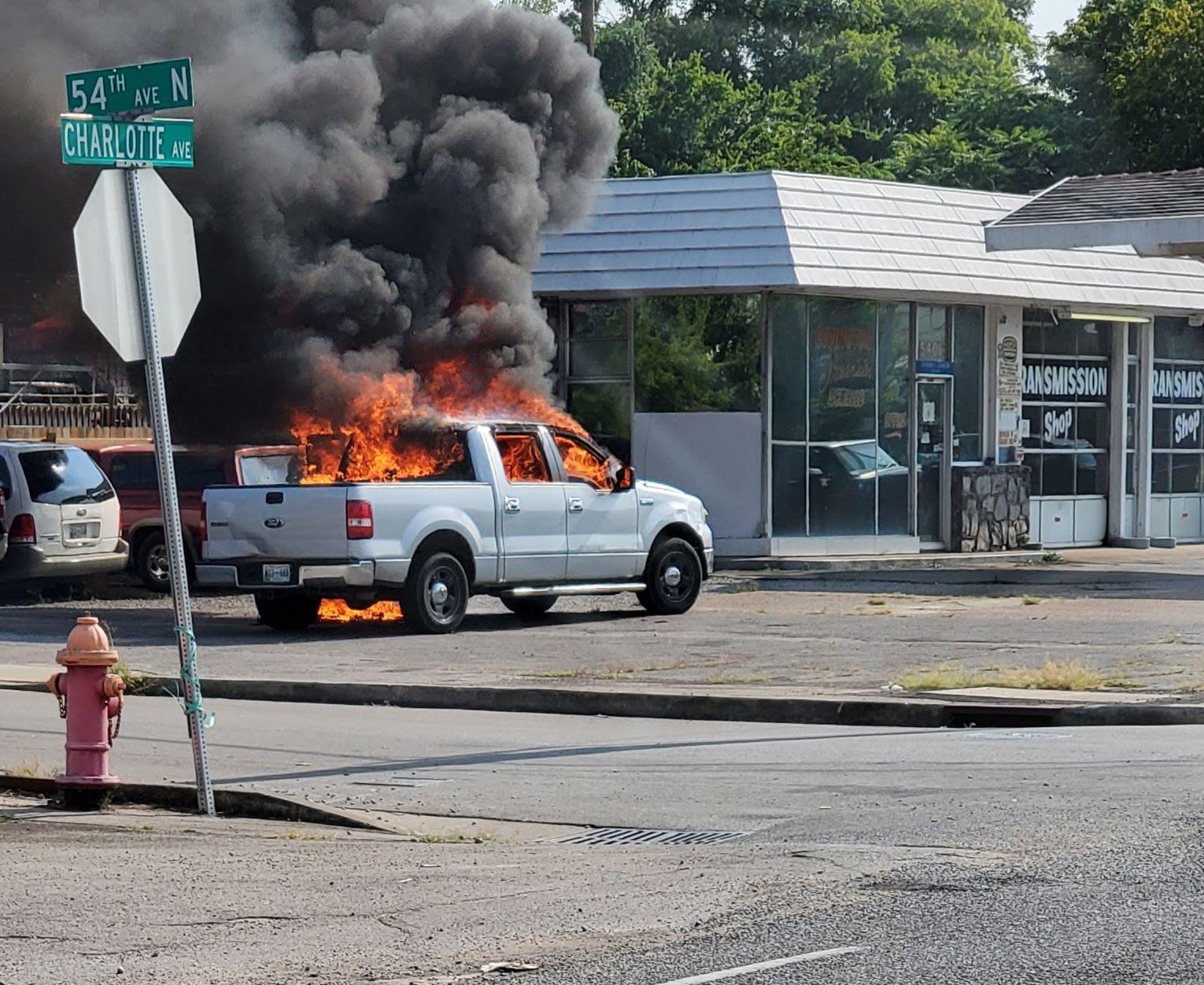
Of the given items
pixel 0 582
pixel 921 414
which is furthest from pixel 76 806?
pixel 921 414

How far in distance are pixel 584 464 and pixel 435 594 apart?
2303 mm

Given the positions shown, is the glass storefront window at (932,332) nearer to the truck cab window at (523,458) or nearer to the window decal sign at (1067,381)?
the window decal sign at (1067,381)

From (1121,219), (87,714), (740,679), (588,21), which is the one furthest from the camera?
(588,21)

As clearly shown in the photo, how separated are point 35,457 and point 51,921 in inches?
572

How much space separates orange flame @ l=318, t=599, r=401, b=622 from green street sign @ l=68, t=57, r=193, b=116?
394 inches

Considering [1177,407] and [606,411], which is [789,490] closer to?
[606,411]

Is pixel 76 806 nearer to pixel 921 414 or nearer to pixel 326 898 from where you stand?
pixel 326 898

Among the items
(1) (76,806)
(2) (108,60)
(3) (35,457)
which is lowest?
(1) (76,806)

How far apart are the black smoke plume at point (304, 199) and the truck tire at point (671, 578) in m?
2.68

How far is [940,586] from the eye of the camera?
23484 mm


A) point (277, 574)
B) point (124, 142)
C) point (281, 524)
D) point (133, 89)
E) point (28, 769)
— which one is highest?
point (133, 89)

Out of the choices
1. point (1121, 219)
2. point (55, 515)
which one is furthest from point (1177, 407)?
point (55, 515)

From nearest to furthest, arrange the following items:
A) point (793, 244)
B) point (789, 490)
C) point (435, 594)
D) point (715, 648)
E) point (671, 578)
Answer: point (715, 648), point (435, 594), point (671, 578), point (793, 244), point (789, 490)

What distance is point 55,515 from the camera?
20.3m
